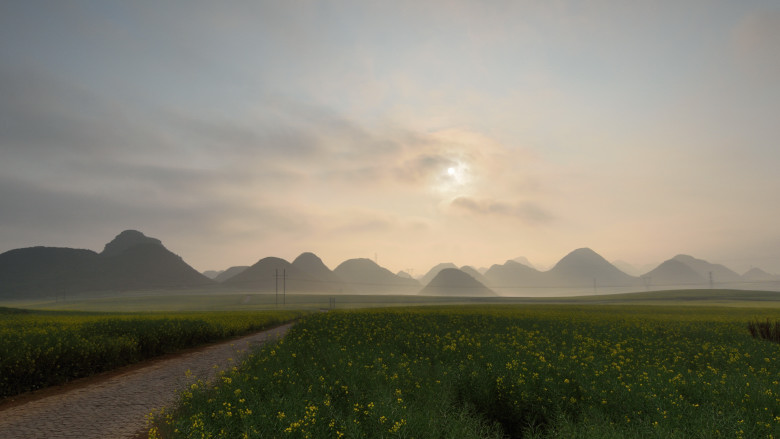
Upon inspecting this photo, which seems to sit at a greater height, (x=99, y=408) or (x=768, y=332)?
(x=99, y=408)

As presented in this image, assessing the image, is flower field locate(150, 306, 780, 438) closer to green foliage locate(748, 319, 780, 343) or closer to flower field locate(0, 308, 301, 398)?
flower field locate(0, 308, 301, 398)

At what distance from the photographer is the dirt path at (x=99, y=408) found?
10.8 meters

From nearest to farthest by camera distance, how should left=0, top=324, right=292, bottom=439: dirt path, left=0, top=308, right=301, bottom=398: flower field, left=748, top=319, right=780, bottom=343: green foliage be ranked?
left=0, top=324, right=292, bottom=439: dirt path
left=0, top=308, right=301, bottom=398: flower field
left=748, top=319, right=780, bottom=343: green foliage

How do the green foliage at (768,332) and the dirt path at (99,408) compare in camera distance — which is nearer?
the dirt path at (99,408)

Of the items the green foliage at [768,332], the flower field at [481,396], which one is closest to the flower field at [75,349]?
the flower field at [481,396]

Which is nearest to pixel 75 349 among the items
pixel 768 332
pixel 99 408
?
pixel 99 408

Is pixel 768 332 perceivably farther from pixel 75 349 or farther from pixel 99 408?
pixel 75 349

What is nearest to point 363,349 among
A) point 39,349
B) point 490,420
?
point 490,420

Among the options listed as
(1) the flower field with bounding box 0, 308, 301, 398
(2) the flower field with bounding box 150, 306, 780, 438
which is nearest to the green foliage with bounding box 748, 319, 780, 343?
(2) the flower field with bounding box 150, 306, 780, 438

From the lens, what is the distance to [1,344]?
51.7 feet

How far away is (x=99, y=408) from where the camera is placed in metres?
13.0

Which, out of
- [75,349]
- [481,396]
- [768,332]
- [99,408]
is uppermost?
[75,349]

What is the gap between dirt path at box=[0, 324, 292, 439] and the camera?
10828 millimetres

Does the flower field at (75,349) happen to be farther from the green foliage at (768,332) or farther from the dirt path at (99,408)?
the green foliage at (768,332)
